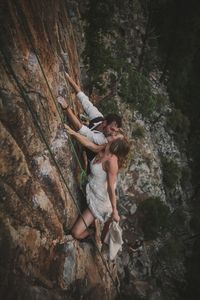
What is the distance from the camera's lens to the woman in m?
5.50

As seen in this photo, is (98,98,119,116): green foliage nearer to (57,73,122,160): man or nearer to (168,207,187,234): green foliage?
(168,207,187,234): green foliage

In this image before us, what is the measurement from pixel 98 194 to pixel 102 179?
1.03 ft

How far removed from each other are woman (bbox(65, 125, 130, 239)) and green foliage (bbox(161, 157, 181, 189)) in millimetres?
12218

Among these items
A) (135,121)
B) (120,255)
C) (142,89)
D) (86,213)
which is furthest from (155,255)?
(86,213)

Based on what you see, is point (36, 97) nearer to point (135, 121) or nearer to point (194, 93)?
point (135, 121)

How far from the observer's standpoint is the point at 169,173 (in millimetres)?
18016

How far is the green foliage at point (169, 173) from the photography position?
1789cm

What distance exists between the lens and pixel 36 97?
18.0 ft

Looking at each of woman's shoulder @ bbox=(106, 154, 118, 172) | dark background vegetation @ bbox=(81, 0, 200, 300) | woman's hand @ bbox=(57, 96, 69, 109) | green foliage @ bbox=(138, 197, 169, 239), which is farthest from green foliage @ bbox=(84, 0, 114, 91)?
woman's shoulder @ bbox=(106, 154, 118, 172)

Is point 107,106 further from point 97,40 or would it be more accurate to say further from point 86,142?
point 86,142

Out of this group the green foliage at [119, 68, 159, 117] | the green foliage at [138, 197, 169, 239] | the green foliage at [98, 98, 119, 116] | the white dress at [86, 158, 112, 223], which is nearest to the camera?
the white dress at [86, 158, 112, 223]

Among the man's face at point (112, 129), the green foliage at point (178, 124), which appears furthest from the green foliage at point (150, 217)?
the man's face at point (112, 129)

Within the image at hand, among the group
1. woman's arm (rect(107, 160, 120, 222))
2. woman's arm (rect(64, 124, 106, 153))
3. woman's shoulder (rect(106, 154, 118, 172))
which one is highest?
woman's arm (rect(64, 124, 106, 153))

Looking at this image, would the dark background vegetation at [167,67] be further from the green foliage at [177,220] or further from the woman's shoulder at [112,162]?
the woman's shoulder at [112,162]
